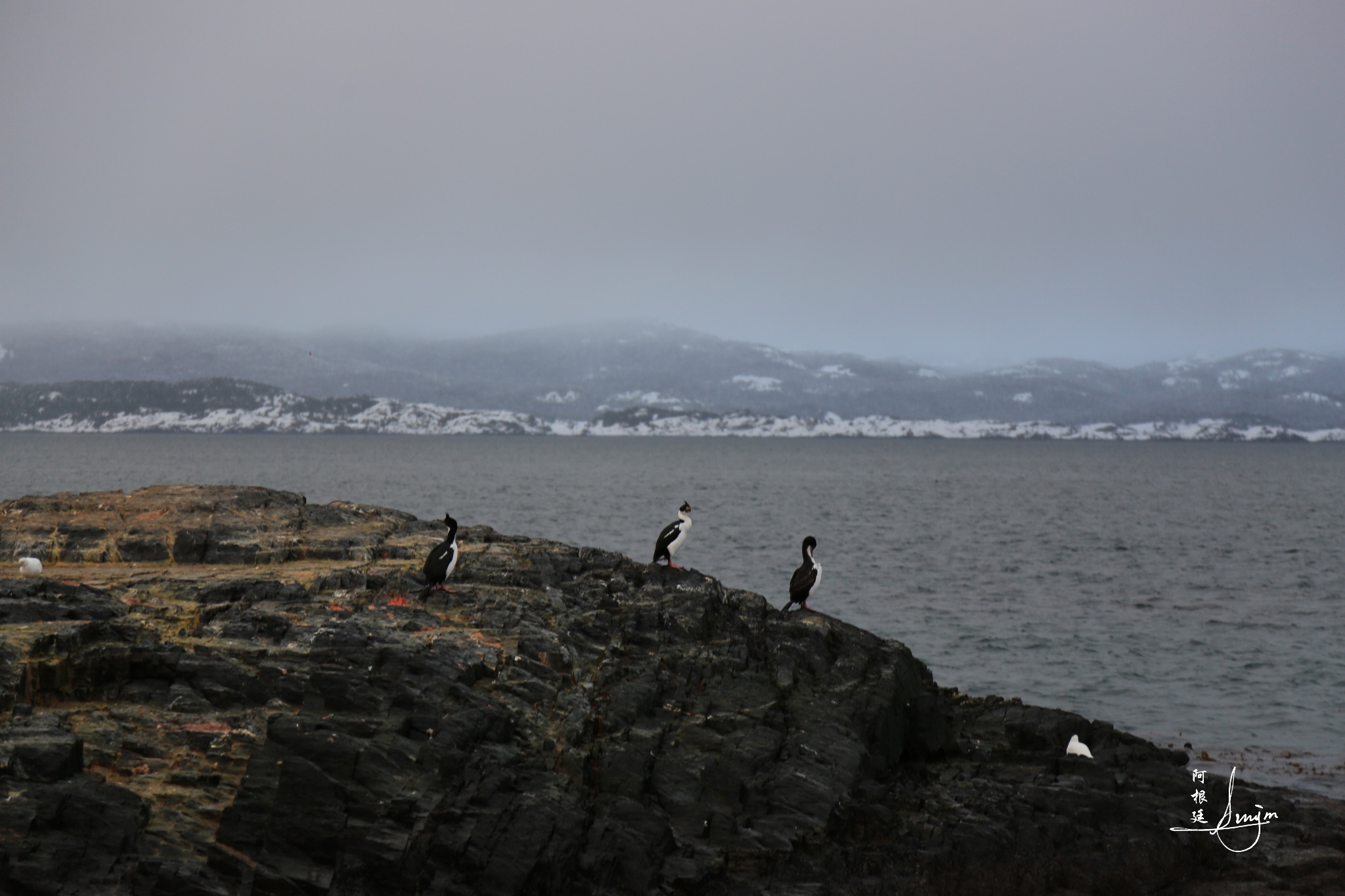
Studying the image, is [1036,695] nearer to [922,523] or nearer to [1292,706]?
[1292,706]

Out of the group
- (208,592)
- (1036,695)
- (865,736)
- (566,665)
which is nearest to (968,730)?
(865,736)

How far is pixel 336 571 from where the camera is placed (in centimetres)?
2088

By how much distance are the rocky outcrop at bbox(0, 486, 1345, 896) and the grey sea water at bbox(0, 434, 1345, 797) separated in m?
7.63

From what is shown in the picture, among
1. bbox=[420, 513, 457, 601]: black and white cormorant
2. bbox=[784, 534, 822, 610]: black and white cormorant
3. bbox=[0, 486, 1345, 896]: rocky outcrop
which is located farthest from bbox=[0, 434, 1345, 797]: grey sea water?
bbox=[420, 513, 457, 601]: black and white cormorant

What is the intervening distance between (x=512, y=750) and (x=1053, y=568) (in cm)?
4849

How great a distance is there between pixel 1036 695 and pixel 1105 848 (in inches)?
497
